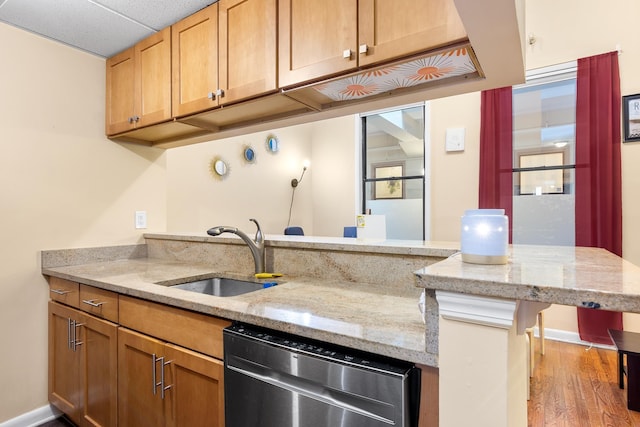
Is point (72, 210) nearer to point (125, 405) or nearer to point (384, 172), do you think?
point (125, 405)

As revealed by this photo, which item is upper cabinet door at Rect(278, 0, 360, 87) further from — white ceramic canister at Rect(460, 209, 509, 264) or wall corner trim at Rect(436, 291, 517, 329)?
wall corner trim at Rect(436, 291, 517, 329)

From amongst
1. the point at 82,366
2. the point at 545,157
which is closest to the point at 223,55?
the point at 82,366

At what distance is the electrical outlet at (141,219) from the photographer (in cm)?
247

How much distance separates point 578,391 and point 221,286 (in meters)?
2.46

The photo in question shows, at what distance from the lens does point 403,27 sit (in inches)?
45.8

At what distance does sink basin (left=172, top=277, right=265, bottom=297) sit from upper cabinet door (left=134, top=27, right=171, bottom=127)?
92cm

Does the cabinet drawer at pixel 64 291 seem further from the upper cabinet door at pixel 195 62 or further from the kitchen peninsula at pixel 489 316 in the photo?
the kitchen peninsula at pixel 489 316

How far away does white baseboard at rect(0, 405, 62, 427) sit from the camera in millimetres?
1899

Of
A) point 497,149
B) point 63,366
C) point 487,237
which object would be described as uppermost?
point 497,149

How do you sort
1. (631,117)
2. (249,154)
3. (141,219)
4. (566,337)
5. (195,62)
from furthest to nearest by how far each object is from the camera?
(249,154) → (566,337) → (631,117) → (141,219) → (195,62)

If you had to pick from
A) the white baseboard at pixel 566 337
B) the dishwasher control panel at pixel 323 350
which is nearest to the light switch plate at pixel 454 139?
the white baseboard at pixel 566 337

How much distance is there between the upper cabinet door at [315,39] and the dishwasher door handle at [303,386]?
1059 mm

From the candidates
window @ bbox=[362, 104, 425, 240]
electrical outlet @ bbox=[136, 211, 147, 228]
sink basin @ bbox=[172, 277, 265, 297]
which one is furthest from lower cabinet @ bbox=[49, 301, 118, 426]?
window @ bbox=[362, 104, 425, 240]

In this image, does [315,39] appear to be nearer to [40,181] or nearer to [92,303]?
[92,303]
